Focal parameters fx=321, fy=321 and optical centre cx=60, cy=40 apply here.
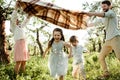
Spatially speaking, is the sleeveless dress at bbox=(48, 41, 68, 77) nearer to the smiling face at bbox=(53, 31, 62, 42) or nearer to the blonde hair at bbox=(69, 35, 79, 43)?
the smiling face at bbox=(53, 31, 62, 42)

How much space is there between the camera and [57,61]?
28.2ft

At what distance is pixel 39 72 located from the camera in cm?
1182

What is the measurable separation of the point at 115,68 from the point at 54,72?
174 inches

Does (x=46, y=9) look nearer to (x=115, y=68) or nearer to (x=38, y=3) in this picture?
(x=38, y=3)

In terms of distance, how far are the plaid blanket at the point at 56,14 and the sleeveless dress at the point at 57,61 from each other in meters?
1.28

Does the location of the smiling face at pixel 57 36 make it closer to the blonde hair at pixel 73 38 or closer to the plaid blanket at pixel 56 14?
the plaid blanket at pixel 56 14

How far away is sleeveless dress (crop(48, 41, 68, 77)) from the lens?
28.0 ft

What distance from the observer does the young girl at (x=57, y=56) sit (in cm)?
853

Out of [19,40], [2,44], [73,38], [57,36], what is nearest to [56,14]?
[73,38]

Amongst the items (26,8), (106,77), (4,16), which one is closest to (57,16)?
(26,8)

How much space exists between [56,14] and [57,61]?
1740 mm

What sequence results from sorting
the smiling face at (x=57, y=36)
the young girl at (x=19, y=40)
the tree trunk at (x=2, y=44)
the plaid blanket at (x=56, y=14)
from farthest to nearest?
the tree trunk at (x=2, y=44), the young girl at (x=19, y=40), the plaid blanket at (x=56, y=14), the smiling face at (x=57, y=36)

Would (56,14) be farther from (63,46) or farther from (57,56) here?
(57,56)

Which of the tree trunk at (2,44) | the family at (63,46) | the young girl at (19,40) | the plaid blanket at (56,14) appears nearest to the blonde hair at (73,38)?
the family at (63,46)
